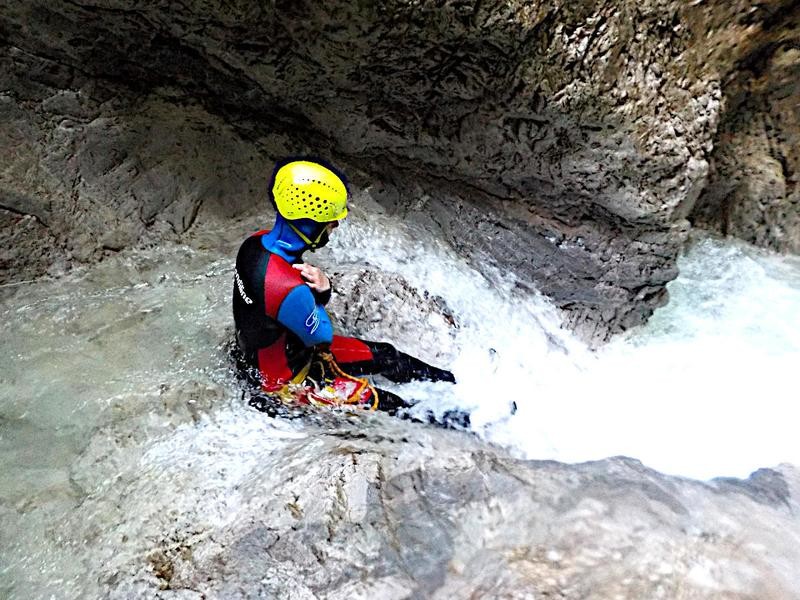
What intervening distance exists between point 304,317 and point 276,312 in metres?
0.12

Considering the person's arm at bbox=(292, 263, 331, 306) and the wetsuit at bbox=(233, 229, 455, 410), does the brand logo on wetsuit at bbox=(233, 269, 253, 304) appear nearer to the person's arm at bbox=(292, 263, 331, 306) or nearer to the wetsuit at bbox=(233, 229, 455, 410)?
the wetsuit at bbox=(233, 229, 455, 410)

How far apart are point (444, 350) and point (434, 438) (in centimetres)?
A: 109

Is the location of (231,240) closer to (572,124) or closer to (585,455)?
(572,124)

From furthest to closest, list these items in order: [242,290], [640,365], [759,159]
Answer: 1. [759,159]
2. [640,365]
3. [242,290]

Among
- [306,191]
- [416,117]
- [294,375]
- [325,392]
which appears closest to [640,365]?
[416,117]

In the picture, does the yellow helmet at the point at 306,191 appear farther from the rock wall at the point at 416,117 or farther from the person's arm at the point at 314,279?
the rock wall at the point at 416,117

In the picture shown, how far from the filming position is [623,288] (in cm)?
421

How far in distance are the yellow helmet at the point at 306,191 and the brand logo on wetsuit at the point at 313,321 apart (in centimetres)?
41

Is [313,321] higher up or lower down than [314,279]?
lower down

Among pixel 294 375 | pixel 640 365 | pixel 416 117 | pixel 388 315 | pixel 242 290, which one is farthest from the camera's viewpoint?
pixel 640 365

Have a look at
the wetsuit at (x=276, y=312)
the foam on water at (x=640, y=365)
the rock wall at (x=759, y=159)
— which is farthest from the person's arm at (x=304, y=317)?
the rock wall at (x=759, y=159)

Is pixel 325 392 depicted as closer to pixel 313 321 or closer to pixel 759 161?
pixel 313 321

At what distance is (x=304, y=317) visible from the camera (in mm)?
2596

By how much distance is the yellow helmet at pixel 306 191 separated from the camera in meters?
2.53
